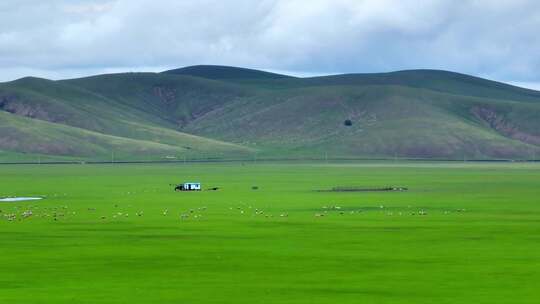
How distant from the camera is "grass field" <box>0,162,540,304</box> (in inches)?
1533

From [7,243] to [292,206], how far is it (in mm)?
31210

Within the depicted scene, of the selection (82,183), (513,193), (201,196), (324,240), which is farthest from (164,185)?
(324,240)

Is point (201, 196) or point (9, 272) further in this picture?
point (201, 196)

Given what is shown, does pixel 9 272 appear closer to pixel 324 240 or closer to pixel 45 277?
pixel 45 277

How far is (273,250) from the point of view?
5103 centimetres

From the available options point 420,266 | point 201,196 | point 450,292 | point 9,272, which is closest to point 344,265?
point 420,266

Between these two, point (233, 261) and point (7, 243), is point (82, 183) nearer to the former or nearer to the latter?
point (7, 243)

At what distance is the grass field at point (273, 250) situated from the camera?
128 feet

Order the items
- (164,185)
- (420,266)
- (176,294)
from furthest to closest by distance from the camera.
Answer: (164,185), (420,266), (176,294)

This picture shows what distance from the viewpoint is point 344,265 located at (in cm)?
4550

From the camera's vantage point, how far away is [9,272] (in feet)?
142

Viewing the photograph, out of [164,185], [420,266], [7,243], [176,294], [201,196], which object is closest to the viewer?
[176,294]

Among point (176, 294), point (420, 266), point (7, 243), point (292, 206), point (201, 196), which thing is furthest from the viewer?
point (201, 196)

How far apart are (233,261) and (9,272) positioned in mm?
7900
